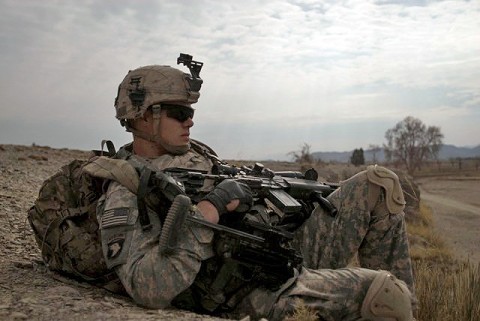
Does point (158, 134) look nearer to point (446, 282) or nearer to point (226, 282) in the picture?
point (226, 282)

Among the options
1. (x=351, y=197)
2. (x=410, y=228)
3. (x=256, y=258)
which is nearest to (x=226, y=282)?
(x=256, y=258)

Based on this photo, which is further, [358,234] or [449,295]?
[449,295]

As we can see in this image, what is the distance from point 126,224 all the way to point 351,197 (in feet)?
5.43

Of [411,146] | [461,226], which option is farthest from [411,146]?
[461,226]

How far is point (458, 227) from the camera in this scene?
17.0 metres

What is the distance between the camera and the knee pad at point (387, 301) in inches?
122

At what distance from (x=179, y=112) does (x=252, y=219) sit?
3.34 feet

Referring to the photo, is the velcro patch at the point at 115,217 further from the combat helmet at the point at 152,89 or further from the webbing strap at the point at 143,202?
the combat helmet at the point at 152,89

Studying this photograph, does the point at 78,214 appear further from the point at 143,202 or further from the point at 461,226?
the point at 461,226

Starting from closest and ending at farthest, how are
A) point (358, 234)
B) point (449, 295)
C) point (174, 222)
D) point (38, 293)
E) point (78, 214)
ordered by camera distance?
point (174, 222) < point (38, 293) < point (78, 214) < point (358, 234) < point (449, 295)

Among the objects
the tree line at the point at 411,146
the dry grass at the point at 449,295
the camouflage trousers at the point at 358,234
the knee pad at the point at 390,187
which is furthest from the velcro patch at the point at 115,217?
the tree line at the point at 411,146

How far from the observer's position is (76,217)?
3816mm

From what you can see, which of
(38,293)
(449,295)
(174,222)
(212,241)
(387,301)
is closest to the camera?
(174,222)

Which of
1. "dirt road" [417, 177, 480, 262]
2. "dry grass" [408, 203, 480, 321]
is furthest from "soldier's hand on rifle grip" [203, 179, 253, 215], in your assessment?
"dirt road" [417, 177, 480, 262]
